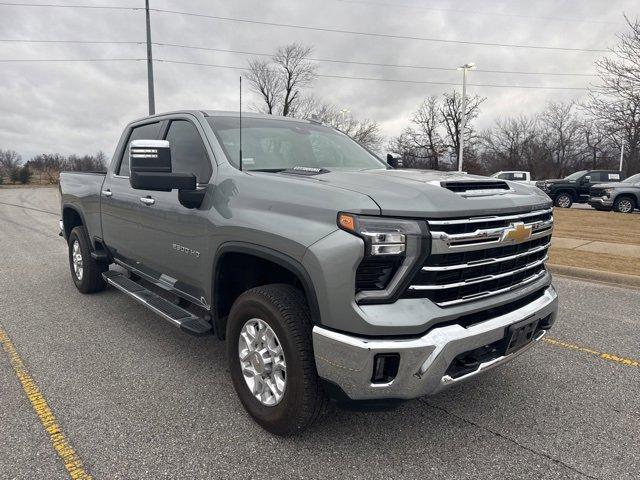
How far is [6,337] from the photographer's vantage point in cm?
434

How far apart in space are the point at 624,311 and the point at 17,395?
5729 mm

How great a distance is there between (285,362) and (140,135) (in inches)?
127

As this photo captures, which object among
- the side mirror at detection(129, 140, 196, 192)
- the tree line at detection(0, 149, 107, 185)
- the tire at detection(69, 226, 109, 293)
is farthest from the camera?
the tree line at detection(0, 149, 107, 185)

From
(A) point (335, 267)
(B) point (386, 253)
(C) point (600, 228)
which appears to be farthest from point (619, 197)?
(A) point (335, 267)

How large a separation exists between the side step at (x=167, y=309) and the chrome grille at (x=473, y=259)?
1617mm

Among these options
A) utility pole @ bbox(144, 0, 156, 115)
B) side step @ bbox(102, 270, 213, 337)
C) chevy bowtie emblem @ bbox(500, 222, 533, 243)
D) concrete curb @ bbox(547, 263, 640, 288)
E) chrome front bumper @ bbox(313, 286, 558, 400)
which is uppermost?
utility pole @ bbox(144, 0, 156, 115)

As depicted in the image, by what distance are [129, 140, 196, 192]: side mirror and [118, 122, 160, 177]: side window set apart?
4.59ft

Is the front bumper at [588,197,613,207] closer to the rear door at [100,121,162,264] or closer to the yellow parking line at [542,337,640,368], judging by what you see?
the yellow parking line at [542,337,640,368]

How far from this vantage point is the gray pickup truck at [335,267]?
90.0 inches

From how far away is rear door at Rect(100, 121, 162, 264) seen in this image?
14.2 ft

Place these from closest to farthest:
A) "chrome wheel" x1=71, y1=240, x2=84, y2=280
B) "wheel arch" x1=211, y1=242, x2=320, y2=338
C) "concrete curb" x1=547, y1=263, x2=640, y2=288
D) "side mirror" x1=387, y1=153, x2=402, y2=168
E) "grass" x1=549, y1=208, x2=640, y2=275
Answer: "wheel arch" x1=211, y1=242, x2=320, y2=338 < "side mirror" x1=387, y1=153, x2=402, y2=168 < "chrome wheel" x1=71, y1=240, x2=84, y2=280 < "concrete curb" x1=547, y1=263, x2=640, y2=288 < "grass" x1=549, y1=208, x2=640, y2=275

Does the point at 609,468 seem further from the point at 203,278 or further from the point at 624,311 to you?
the point at 624,311

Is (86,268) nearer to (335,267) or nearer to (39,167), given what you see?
(335,267)

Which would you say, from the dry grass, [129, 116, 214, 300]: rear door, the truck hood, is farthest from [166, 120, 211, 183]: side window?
the dry grass
